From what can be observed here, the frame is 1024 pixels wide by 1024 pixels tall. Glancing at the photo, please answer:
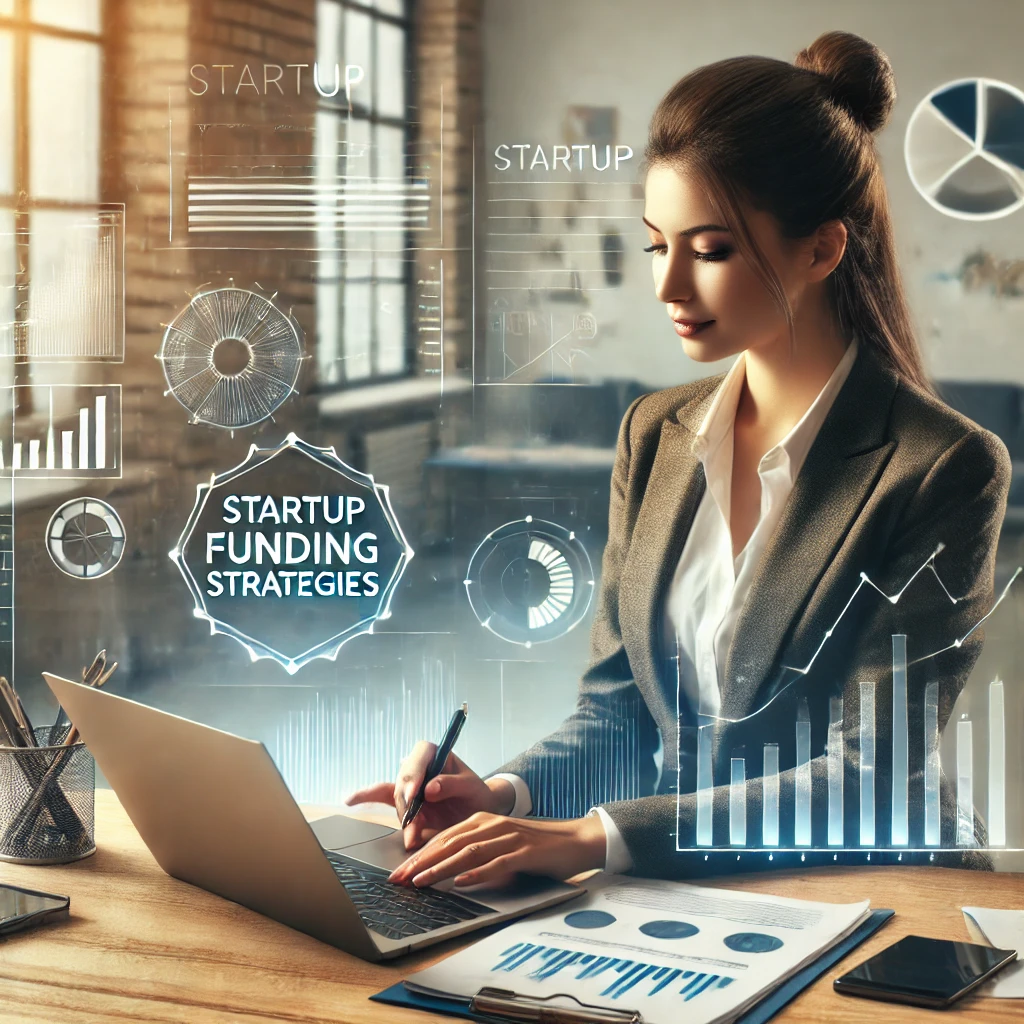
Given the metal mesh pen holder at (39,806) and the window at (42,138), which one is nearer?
the metal mesh pen holder at (39,806)

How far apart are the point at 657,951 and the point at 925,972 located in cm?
20

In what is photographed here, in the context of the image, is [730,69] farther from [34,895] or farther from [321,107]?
[34,895]

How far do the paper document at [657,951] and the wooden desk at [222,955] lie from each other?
0.03m

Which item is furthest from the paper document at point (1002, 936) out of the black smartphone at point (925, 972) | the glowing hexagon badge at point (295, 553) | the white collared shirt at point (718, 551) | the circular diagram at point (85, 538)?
the circular diagram at point (85, 538)

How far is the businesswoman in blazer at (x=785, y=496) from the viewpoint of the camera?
136 centimetres

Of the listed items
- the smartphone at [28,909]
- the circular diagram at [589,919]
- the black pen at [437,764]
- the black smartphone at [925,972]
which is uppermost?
the black pen at [437,764]

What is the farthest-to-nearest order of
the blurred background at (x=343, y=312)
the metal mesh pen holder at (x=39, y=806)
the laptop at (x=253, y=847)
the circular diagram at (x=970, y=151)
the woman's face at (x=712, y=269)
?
the blurred background at (x=343, y=312)
the circular diagram at (x=970, y=151)
the woman's face at (x=712, y=269)
the metal mesh pen holder at (x=39, y=806)
the laptop at (x=253, y=847)

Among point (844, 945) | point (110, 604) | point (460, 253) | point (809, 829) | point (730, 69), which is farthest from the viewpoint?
point (110, 604)

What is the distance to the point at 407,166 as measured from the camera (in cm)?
188

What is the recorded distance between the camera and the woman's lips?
1563 mm

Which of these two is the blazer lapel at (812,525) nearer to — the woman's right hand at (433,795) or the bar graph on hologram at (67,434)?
the woman's right hand at (433,795)

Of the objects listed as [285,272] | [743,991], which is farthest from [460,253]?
[743,991]

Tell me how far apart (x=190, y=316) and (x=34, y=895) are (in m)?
1.08

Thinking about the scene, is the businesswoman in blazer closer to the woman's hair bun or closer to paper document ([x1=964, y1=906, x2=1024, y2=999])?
the woman's hair bun
